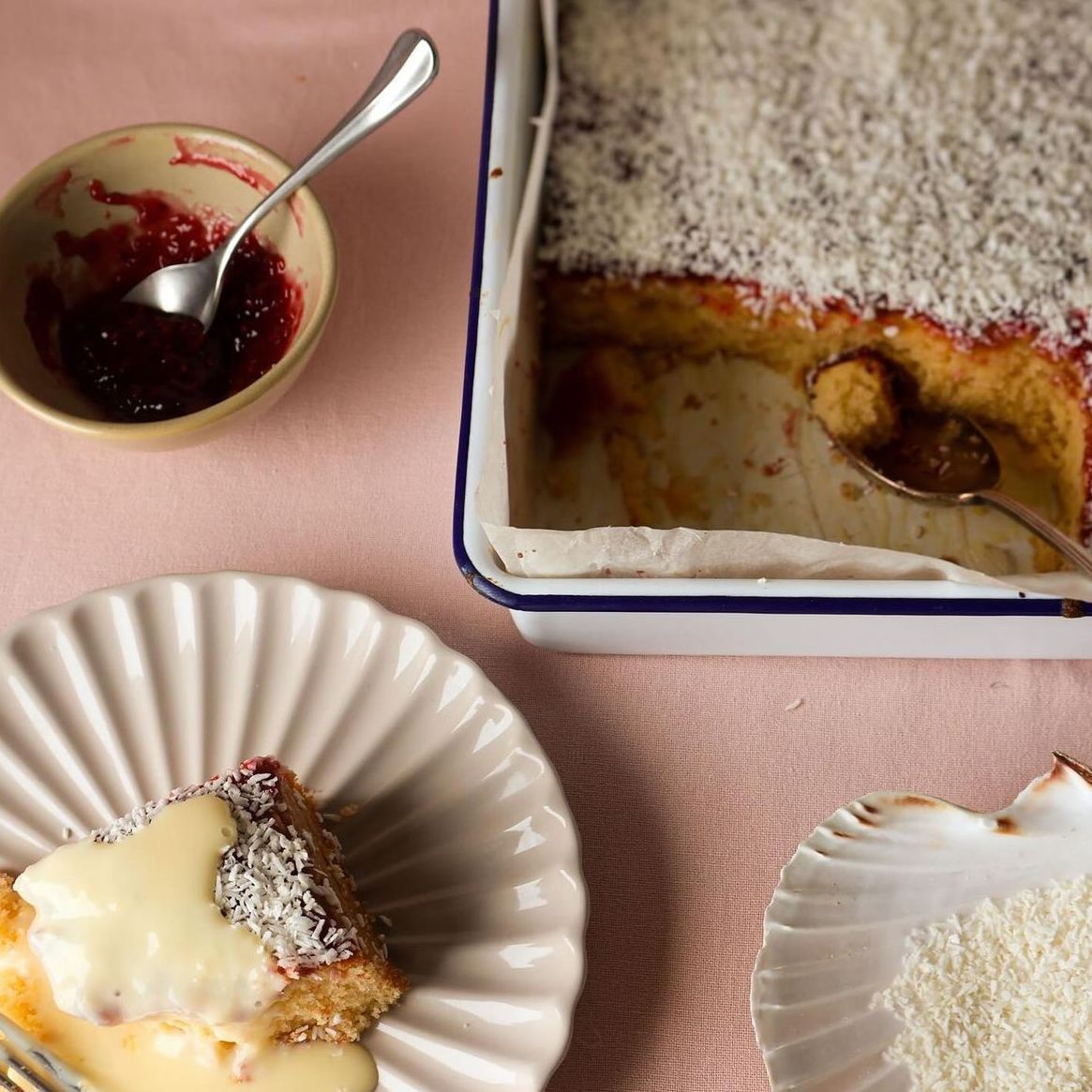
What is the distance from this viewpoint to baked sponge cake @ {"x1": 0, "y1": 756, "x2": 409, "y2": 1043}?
3.54 ft

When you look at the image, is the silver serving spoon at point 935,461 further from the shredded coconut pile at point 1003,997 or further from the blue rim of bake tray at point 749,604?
the shredded coconut pile at point 1003,997

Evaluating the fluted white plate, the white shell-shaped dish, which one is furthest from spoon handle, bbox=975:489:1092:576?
the fluted white plate

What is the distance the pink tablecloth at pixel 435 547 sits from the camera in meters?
1.26

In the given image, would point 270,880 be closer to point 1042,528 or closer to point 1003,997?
point 1003,997

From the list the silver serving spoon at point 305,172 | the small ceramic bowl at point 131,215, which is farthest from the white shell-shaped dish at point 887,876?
the silver serving spoon at point 305,172

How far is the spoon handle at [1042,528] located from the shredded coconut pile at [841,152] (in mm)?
209

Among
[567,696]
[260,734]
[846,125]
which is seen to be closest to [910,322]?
[846,125]

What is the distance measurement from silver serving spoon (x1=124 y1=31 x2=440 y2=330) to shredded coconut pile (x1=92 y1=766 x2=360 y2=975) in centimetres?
62

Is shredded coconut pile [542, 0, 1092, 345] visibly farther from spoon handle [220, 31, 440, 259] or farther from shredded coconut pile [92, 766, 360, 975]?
shredded coconut pile [92, 766, 360, 975]

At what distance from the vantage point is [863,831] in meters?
1.20

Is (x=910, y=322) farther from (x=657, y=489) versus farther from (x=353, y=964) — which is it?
(x=353, y=964)

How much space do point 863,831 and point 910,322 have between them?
0.67 metres

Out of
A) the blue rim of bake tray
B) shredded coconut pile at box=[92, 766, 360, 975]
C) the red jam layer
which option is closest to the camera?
shredded coconut pile at box=[92, 766, 360, 975]

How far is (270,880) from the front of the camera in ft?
3.62
